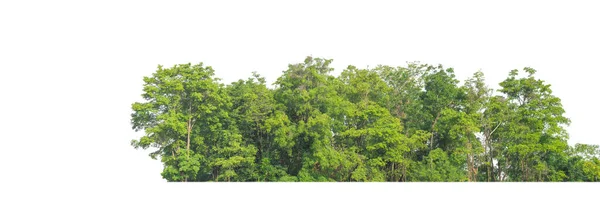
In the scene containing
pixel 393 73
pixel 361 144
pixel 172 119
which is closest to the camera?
pixel 172 119

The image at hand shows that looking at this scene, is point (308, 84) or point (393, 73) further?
point (393, 73)

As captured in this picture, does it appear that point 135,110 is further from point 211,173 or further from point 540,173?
point 540,173

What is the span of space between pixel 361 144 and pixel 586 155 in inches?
536

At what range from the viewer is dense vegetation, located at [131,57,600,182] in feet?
83.6

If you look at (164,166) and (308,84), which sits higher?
(308,84)

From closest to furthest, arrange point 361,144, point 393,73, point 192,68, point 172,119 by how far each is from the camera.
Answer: point 172,119
point 192,68
point 361,144
point 393,73

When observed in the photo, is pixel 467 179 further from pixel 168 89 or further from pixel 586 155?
pixel 168 89

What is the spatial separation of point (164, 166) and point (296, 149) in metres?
7.39

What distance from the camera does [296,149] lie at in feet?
89.6

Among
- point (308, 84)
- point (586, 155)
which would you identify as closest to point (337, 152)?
point (308, 84)

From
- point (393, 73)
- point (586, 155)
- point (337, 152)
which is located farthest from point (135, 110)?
point (586, 155)

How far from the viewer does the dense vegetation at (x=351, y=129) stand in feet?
83.6

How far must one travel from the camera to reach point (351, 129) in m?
26.9

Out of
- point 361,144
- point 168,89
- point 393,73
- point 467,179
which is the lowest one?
point 467,179
